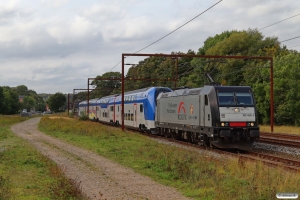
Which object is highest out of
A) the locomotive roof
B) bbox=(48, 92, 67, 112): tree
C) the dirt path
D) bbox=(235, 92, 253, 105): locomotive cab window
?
bbox=(48, 92, 67, 112): tree

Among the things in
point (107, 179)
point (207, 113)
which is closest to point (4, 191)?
point (107, 179)

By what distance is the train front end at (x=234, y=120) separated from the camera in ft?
Answer: 67.3

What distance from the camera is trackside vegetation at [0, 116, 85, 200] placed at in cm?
976

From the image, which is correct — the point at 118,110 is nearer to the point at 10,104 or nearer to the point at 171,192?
the point at 171,192

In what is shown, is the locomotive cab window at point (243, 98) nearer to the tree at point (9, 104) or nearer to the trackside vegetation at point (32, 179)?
the trackside vegetation at point (32, 179)

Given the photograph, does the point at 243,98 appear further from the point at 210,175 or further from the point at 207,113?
the point at 210,175

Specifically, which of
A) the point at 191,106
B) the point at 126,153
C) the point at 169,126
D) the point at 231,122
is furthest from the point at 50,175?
the point at 169,126

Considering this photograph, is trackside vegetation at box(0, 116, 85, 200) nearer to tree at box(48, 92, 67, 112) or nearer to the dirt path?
the dirt path

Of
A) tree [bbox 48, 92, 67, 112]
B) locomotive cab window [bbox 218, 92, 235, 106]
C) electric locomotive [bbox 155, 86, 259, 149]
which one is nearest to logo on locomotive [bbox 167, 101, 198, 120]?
electric locomotive [bbox 155, 86, 259, 149]

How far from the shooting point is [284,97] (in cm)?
4753

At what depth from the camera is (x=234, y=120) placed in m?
20.7

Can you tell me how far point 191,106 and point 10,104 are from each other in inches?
3892

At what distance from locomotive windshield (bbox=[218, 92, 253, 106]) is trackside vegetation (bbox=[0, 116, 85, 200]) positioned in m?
9.06

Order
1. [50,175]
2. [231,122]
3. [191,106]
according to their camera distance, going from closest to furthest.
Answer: [50,175] < [231,122] < [191,106]
